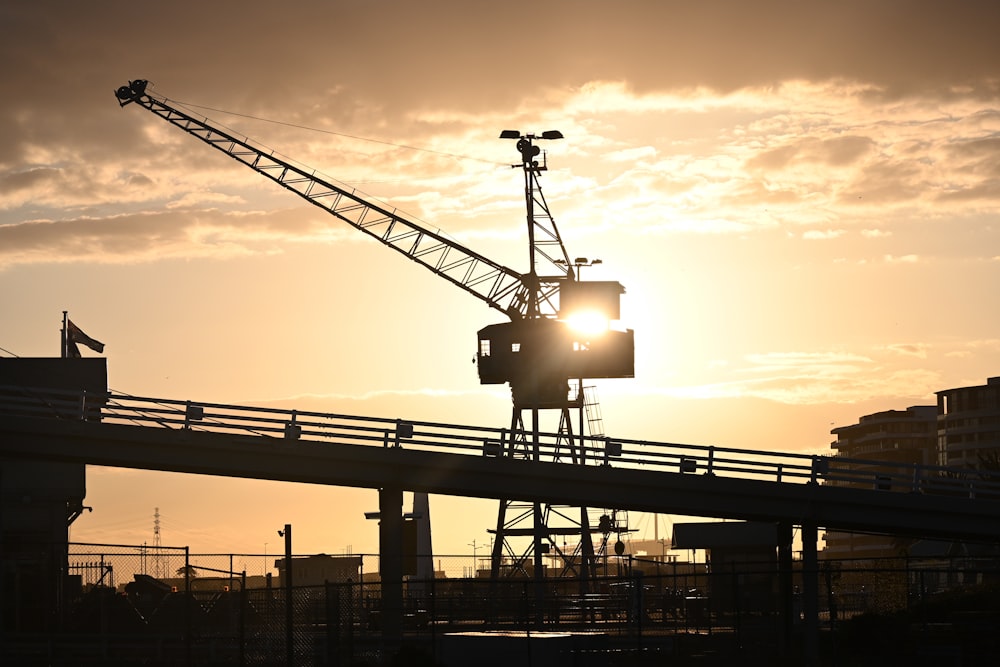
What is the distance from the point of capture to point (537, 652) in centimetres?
3269

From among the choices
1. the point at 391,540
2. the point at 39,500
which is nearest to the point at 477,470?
the point at 391,540

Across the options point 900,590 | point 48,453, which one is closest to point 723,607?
point 900,590

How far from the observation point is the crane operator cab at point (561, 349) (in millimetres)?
81037

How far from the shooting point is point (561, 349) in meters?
82.6

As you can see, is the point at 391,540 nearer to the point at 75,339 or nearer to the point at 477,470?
the point at 477,470

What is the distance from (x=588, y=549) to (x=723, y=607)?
580 inches

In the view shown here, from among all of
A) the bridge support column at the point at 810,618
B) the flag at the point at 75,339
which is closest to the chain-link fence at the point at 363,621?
the bridge support column at the point at 810,618

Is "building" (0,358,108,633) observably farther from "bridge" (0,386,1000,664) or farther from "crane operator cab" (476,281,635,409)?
"crane operator cab" (476,281,635,409)

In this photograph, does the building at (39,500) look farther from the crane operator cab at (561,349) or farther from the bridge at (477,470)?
the crane operator cab at (561,349)

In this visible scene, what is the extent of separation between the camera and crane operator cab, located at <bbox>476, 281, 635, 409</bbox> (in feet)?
266

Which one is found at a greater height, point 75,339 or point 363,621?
point 75,339

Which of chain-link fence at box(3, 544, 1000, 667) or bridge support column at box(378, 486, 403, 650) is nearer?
chain-link fence at box(3, 544, 1000, 667)

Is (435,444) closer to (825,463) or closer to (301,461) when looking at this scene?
(301,461)

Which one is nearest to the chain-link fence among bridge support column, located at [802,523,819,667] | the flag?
bridge support column, located at [802,523,819,667]
